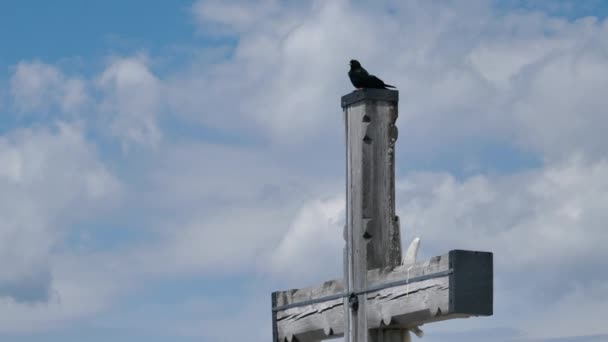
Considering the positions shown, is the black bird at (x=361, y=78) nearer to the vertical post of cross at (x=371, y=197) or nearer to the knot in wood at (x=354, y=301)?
the vertical post of cross at (x=371, y=197)

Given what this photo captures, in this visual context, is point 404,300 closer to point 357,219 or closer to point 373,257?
point 373,257

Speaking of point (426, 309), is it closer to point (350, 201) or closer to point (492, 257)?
point (492, 257)

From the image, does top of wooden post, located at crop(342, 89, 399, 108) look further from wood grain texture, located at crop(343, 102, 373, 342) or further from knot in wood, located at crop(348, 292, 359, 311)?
knot in wood, located at crop(348, 292, 359, 311)

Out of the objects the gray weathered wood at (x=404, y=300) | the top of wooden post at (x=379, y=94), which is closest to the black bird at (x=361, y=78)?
the top of wooden post at (x=379, y=94)

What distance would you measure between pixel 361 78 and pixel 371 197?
69 centimetres

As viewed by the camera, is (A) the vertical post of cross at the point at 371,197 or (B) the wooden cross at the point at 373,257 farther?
(A) the vertical post of cross at the point at 371,197

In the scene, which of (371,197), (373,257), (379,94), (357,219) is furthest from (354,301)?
(379,94)

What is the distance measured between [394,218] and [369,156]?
0.37m

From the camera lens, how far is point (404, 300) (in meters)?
8.04

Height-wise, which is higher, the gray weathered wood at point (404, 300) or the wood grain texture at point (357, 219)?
the wood grain texture at point (357, 219)

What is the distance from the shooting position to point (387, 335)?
8.36 m

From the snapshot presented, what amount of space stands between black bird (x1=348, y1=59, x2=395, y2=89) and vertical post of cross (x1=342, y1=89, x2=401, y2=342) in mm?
58

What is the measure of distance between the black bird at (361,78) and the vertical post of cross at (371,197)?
58 mm

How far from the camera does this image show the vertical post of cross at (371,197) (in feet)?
27.8
